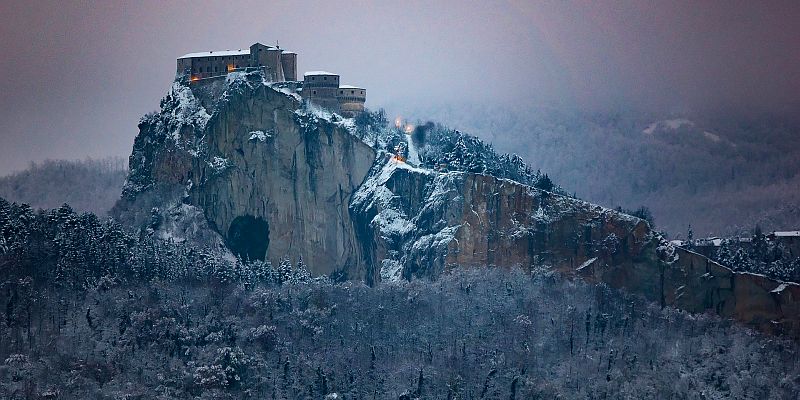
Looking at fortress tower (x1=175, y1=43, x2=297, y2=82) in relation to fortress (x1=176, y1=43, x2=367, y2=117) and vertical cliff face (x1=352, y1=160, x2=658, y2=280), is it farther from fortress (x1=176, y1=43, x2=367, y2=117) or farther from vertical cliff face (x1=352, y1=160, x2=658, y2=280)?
vertical cliff face (x1=352, y1=160, x2=658, y2=280)

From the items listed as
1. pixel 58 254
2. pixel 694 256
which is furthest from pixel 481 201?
pixel 58 254

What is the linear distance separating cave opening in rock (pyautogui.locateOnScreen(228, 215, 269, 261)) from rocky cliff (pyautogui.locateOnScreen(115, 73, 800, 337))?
0.27 feet

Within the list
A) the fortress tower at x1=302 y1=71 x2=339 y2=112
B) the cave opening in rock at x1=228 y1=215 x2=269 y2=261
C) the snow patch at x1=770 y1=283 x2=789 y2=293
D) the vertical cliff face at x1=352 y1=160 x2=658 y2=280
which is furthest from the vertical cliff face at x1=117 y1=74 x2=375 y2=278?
the snow patch at x1=770 y1=283 x2=789 y2=293

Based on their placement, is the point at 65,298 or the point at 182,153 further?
the point at 182,153

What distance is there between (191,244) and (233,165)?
299 inches

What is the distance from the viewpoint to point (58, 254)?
608ft

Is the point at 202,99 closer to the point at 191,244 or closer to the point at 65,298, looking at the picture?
the point at 191,244

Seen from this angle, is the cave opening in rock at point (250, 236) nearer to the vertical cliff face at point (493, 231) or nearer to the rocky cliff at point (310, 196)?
the rocky cliff at point (310, 196)

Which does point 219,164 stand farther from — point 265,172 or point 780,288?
point 780,288

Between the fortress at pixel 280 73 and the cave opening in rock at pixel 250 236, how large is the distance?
11.0 metres

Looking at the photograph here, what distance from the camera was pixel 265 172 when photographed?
19725cm

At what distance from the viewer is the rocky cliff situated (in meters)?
192

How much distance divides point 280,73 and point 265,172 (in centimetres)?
835

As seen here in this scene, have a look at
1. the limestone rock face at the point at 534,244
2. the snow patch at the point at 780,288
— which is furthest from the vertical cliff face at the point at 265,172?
the snow patch at the point at 780,288
